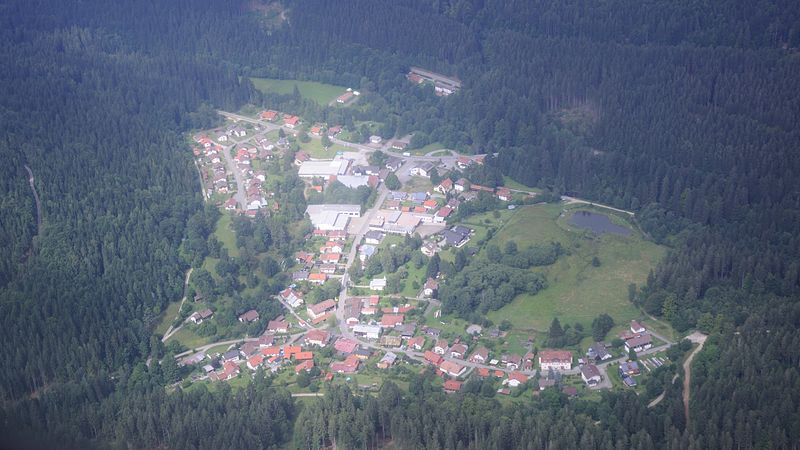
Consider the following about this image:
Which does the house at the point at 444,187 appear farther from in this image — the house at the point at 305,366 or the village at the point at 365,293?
the house at the point at 305,366

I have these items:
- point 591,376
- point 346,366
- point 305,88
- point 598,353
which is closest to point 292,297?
point 346,366

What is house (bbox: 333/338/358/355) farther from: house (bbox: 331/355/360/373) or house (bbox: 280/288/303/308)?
house (bbox: 280/288/303/308)

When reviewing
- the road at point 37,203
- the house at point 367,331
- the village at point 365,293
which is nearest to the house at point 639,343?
the village at point 365,293

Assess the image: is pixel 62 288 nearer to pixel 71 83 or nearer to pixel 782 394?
pixel 71 83

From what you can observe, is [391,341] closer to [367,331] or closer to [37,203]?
[367,331]

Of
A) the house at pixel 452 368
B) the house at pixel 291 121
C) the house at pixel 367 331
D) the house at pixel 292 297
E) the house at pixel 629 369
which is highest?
the house at pixel 291 121

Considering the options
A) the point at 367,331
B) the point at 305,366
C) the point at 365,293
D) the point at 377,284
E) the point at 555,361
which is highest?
the point at 555,361

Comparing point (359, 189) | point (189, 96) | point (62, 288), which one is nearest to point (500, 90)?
point (359, 189)

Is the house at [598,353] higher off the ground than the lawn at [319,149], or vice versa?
the lawn at [319,149]
